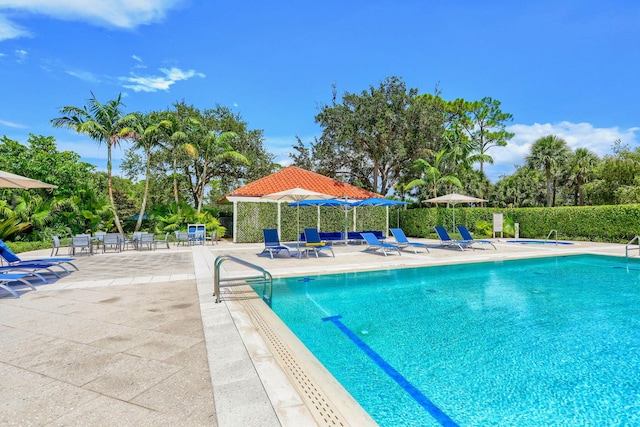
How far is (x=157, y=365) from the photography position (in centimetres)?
347

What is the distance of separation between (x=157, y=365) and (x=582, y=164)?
4537 cm

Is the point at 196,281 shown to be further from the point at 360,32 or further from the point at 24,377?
the point at 360,32

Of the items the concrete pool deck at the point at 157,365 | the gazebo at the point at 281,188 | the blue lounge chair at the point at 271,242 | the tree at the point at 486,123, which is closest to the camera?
the concrete pool deck at the point at 157,365


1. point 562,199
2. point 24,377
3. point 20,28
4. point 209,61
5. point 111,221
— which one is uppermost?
point 209,61

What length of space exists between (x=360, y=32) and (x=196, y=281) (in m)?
15.4

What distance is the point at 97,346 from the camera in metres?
4.00

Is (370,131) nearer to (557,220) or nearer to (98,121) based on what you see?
(557,220)

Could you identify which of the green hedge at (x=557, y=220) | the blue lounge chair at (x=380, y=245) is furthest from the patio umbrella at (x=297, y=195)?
the green hedge at (x=557, y=220)

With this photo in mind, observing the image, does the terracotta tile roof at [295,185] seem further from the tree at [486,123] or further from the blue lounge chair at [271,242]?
the tree at [486,123]

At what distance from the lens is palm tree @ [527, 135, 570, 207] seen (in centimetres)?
3231

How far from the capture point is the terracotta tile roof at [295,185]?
21.3m

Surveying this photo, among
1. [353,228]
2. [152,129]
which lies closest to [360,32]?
[353,228]

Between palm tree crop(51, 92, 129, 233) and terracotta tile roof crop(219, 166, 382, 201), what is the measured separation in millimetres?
7646

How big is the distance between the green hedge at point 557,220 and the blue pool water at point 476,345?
39.7 feet
